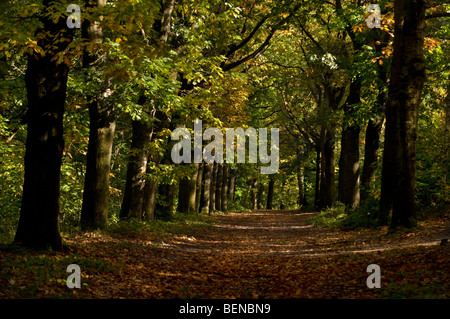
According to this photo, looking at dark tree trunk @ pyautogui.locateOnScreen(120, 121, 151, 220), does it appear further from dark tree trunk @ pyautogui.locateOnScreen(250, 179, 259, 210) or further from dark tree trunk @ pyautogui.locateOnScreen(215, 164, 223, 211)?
dark tree trunk @ pyautogui.locateOnScreen(250, 179, 259, 210)

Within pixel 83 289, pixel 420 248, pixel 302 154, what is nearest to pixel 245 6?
pixel 420 248

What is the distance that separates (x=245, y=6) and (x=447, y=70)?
10271mm

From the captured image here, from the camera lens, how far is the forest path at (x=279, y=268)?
7633 millimetres

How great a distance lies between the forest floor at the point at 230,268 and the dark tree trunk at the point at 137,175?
7.06 ft

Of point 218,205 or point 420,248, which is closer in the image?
point 420,248

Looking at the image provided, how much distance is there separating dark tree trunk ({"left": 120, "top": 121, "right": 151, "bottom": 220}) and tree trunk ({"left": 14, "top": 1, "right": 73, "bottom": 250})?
717 cm

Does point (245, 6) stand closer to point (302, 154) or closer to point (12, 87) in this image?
point (12, 87)

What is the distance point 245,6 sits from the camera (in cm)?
2231

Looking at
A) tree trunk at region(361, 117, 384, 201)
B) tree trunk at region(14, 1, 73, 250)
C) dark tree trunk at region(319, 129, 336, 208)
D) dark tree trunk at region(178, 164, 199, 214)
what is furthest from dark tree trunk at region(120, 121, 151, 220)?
dark tree trunk at region(319, 129, 336, 208)

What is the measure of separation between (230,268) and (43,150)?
5.44m

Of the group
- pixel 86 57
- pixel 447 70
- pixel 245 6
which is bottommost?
pixel 86 57

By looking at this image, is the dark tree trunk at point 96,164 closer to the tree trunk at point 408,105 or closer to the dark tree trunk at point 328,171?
the tree trunk at point 408,105

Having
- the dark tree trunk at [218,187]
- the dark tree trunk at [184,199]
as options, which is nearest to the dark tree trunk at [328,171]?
the dark tree trunk at [218,187]
